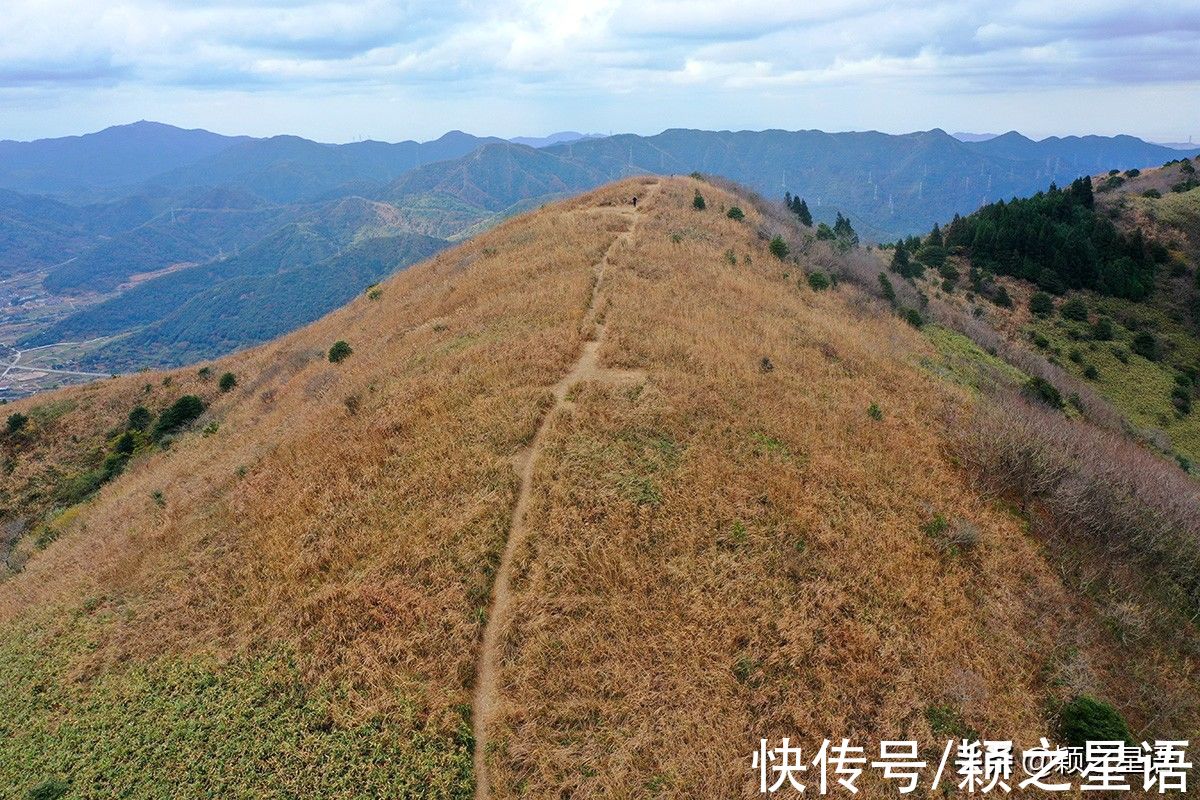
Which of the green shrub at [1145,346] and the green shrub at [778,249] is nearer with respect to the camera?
the green shrub at [778,249]

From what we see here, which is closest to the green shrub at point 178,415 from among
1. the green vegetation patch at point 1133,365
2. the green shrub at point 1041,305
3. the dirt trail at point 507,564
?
the dirt trail at point 507,564

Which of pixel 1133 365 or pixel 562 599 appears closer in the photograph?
pixel 562 599

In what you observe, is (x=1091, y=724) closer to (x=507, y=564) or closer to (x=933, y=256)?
(x=507, y=564)

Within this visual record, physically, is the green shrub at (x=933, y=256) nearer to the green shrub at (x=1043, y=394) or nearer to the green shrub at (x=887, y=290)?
the green shrub at (x=887, y=290)

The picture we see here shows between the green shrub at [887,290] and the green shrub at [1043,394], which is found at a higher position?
the green shrub at [887,290]

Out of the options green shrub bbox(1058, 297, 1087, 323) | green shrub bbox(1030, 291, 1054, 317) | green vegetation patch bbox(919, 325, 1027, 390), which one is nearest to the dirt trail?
green vegetation patch bbox(919, 325, 1027, 390)

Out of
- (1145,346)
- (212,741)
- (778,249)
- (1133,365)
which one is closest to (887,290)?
(778,249)

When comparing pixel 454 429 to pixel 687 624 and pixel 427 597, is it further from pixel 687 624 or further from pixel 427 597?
pixel 687 624
